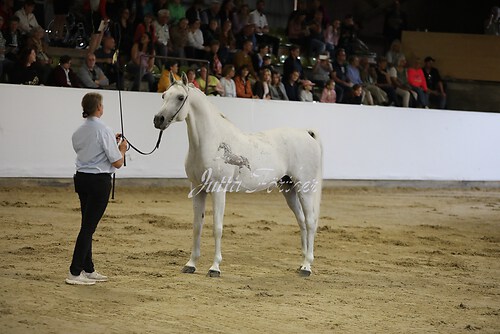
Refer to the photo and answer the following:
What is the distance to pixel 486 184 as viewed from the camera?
22.5m

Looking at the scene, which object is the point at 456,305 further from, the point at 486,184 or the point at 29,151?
the point at 486,184

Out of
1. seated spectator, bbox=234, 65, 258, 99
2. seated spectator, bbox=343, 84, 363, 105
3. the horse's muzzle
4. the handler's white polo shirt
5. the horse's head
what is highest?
the horse's head

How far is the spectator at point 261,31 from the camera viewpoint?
22.2 m

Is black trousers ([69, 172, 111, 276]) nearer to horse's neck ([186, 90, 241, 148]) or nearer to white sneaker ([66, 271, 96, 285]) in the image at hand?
white sneaker ([66, 271, 96, 285])

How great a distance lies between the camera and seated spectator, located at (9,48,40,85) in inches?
609

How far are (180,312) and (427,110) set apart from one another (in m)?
15.2

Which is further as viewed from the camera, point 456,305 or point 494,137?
point 494,137

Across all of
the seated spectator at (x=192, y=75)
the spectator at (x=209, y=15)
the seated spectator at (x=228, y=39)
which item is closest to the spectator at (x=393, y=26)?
the spectator at (x=209, y=15)

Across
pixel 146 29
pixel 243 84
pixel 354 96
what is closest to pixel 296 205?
pixel 243 84

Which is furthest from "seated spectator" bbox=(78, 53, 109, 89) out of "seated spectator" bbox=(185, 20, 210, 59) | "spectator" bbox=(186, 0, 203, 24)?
"spectator" bbox=(186, 0, 203, 24)

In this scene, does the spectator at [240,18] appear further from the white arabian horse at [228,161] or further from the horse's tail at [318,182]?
the white arabian horse at [228,161]

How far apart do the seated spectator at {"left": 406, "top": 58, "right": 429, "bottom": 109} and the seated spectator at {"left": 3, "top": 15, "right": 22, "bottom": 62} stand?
1081cm

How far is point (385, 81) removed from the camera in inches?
883

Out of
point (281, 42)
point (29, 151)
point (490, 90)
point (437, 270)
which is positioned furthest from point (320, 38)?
point (437, 270)
